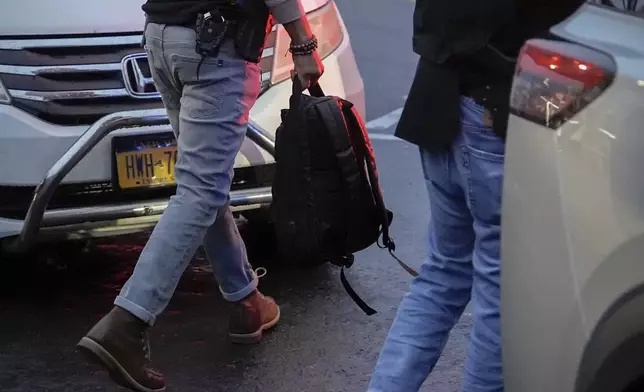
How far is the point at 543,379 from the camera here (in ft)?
7.51

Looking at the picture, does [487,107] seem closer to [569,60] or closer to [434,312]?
[569,60]

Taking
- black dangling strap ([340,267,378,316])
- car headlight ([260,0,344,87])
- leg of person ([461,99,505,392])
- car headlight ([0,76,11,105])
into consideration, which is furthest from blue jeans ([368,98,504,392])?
car headlight ([0,76,11,105])

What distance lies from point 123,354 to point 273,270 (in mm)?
1540

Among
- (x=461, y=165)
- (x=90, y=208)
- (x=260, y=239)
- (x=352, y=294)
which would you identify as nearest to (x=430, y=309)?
(x=352, y=294)

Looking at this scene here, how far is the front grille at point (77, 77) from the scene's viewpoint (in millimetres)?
4246

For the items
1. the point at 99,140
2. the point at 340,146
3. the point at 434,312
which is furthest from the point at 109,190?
the point at 434,312

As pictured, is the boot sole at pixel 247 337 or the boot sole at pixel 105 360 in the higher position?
the boot sole at pixel 105 360

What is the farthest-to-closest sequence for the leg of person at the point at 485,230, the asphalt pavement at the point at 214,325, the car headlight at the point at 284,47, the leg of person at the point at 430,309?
1. the car headlight at the point at 284,47
2. the asphalt pavement at the point at 214,325
3. the leg of person at the point at 430,309
4. the leg of person at the point at 485,230

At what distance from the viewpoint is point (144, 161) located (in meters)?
4.25

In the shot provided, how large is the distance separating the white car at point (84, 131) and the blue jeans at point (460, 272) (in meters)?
1.40

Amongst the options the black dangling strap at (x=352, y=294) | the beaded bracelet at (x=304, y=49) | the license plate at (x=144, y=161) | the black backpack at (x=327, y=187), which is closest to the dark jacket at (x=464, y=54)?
the black backpack at (x=327, y=187)

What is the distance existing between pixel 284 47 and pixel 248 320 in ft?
3.90

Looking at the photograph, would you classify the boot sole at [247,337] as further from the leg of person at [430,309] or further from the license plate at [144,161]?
the leg of person at [430,309]

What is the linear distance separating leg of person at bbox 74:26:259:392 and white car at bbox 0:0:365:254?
636 millimetres
